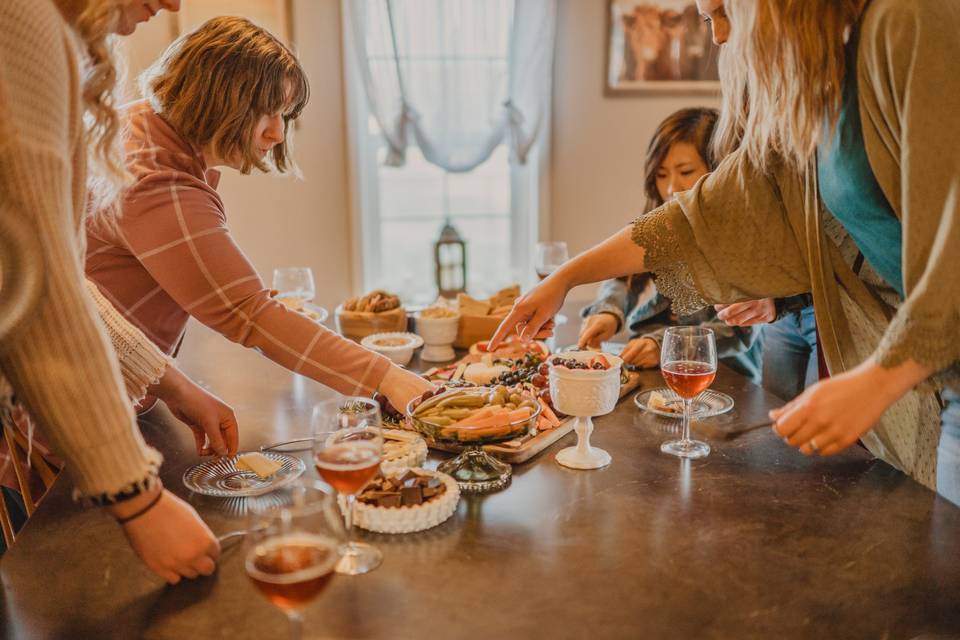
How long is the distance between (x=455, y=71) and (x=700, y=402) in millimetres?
2512

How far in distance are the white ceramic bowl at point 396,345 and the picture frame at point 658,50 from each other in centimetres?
224

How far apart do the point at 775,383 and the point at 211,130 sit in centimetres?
170

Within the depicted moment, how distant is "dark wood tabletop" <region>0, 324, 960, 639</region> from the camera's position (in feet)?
3.01

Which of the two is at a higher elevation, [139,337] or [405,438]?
[139,337]

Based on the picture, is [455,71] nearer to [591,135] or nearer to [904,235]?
[591,135]

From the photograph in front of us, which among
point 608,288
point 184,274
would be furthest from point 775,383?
point 184,274

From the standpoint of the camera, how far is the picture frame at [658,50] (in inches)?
152

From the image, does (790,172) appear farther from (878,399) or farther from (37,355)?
(37,355)

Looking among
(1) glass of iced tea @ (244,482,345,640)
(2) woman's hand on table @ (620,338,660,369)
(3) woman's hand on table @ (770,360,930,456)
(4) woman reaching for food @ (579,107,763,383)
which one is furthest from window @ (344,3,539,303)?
(1) glass of iced tea @ (244,482,345,640)

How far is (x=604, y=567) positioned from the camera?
104 centimetres

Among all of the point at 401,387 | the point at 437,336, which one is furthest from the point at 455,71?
the point at 401,387

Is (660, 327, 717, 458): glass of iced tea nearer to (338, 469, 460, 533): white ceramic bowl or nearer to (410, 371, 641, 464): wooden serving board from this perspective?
(410, 371, 641, 464): wooden serving board

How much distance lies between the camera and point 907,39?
108 centimetres

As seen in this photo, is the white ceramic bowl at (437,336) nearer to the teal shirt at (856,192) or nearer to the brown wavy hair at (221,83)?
the brown wavy hair at (221,83)
